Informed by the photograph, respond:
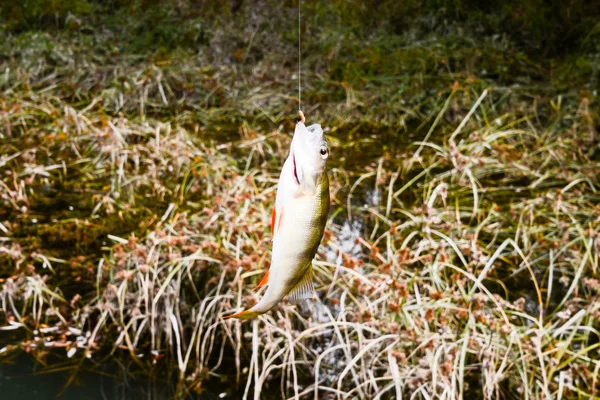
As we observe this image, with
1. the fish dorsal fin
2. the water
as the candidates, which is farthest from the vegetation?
the fish dorsal fin

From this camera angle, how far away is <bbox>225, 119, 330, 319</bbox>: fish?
2.54ft

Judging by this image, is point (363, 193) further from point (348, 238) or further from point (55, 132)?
point (55, 132)

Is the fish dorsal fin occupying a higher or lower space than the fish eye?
lower

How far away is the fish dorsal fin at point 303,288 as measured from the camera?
805mm

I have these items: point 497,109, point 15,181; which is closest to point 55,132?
point 15,181

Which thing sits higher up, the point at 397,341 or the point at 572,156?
A: the point at 397,341

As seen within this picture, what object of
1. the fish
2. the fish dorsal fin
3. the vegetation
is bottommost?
the vegetation

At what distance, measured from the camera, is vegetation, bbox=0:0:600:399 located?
2.25 meters

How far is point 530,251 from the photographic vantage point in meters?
2.64

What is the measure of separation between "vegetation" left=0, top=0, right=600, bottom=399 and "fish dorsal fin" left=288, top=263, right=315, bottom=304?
0.46 metres

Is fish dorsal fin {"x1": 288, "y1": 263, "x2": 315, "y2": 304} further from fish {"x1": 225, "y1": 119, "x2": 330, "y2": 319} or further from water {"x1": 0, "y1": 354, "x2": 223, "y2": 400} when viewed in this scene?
water {"x1": 0, "y1": 354, "x2": 223, "y2": 400}

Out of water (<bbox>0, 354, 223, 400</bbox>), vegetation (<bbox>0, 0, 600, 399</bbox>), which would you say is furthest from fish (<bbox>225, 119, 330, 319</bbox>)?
water (<bbox>0, 354, 223, 400</bbox>)

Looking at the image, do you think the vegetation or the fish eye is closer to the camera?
the fish eye

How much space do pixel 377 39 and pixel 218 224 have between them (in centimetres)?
295
